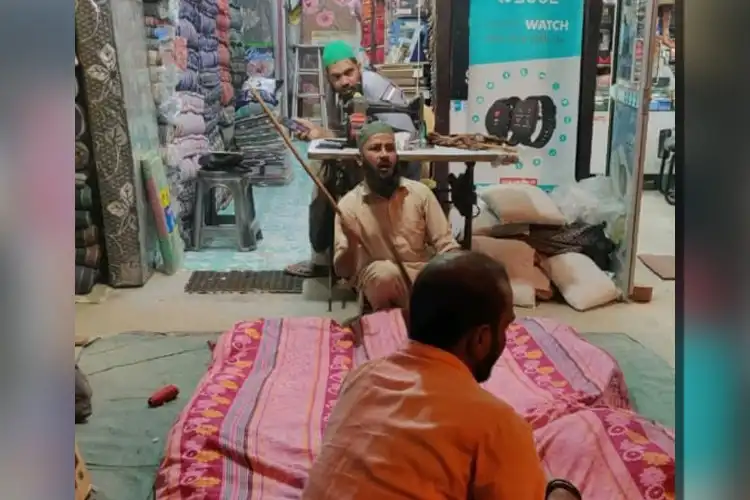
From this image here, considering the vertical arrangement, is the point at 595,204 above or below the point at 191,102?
below

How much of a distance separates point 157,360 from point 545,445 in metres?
1.77

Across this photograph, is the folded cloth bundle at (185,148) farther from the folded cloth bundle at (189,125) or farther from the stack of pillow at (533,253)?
the stack of pillow at (533,253)

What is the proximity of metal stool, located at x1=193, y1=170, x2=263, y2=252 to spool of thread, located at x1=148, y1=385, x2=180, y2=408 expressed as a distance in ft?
7.78

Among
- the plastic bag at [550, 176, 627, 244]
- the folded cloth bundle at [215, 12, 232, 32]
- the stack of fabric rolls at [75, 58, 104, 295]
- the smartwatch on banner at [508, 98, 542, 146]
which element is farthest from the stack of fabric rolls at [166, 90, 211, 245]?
the plastic bag at [550, 176, 627, 244]

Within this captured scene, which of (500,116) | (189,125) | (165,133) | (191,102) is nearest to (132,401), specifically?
(165,133)

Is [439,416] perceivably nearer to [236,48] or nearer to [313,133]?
[313,133]

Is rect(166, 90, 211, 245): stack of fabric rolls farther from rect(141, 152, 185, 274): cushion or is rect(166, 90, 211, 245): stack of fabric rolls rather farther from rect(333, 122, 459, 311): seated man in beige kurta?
rect(333, 122, 459, 311): seated man in beige kurta

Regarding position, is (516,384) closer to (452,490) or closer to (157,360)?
(157,360)

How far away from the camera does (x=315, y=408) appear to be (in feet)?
9.01

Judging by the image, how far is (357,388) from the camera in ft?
4.52

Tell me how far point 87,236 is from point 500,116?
2.43 m

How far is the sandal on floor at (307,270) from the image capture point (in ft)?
15.4
